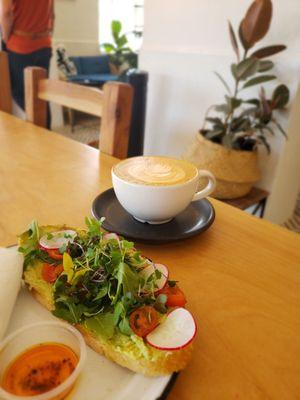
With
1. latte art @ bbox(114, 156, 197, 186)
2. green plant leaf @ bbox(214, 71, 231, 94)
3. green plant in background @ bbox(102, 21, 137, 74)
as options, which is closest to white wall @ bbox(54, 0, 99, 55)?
green plant in background @ bbox(102, 21, 137, 74)

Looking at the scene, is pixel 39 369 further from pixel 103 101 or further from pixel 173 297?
pixel 103 101

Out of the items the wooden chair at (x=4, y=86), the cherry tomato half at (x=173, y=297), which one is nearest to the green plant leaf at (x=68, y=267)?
the cherry tomato half at (x=173, y=297)

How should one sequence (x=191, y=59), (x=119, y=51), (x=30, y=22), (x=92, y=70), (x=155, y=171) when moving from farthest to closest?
(x=92, y=70)
(x=119, y=51)
(x=30, y=22)
(x=191, y=59)
(x=155, y=171)

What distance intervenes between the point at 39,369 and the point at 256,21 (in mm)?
1475

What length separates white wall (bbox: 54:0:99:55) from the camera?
14.8 feet

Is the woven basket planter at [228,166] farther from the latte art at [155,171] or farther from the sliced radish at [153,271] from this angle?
the sliced radish at [153,271]

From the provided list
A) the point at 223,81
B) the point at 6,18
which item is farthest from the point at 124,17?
the point at 223,81

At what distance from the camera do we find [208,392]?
30 cm

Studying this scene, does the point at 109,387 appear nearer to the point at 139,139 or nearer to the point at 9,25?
the point at 139,139

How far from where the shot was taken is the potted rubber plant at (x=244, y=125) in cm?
138

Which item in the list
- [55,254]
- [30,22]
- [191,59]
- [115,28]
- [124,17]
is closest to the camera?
[55,254]

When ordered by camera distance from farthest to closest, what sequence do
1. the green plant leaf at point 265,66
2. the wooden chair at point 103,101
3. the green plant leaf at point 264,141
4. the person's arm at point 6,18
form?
the person's arm at point 6,18 → the green plant leaf at point 264,141 → the green plant leaf at point 265,66 → the wooden chair at point 103,101

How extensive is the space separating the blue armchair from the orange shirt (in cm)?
223

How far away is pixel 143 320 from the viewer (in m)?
0.32
